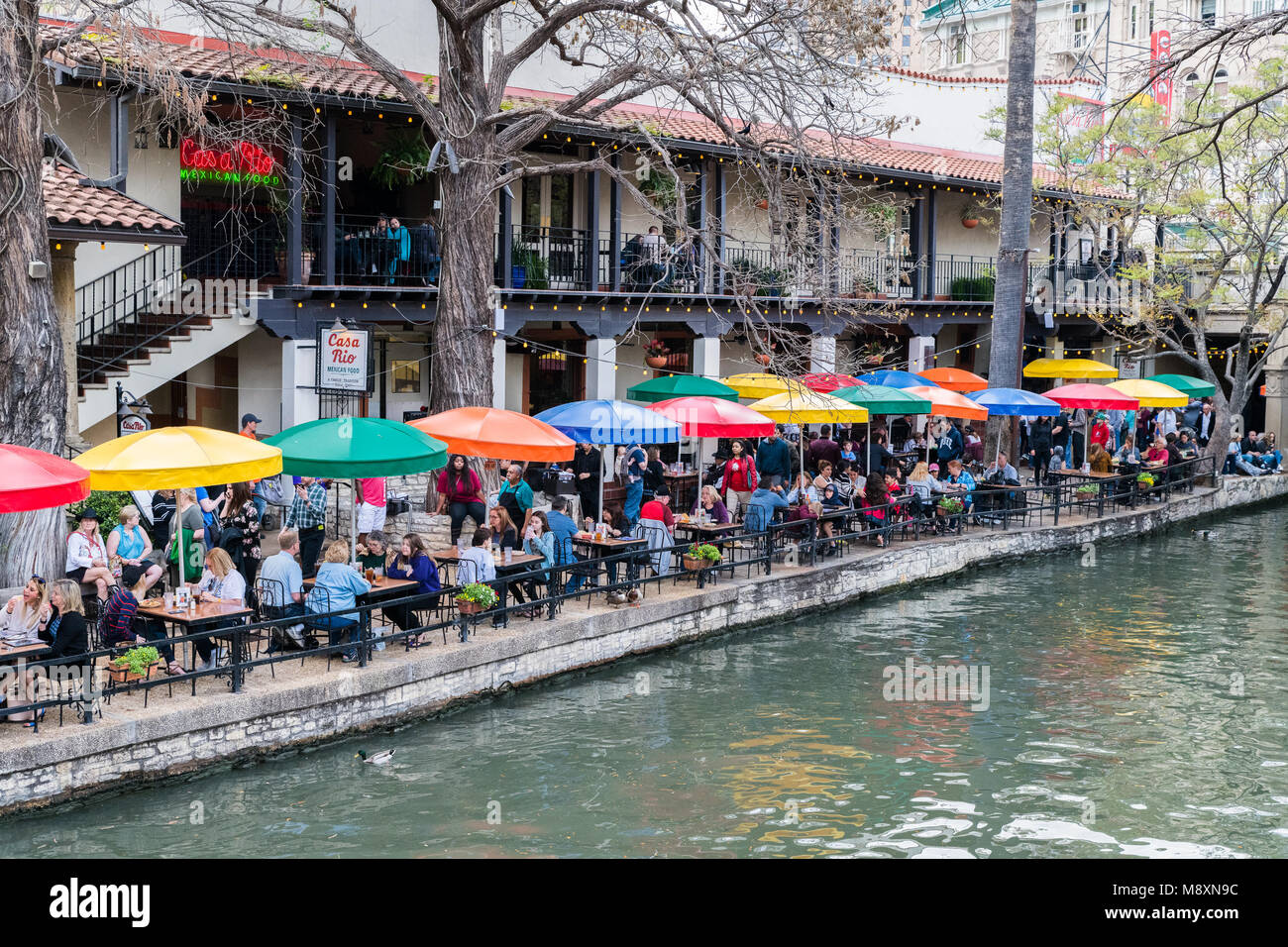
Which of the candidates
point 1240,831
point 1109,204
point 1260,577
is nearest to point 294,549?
point 1240,831

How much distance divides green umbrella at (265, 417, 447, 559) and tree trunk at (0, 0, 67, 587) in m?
2.11

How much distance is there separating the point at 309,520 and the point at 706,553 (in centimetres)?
470

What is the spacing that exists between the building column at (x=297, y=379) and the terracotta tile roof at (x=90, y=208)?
3.62 metres

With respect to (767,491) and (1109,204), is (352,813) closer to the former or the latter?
(767,491)

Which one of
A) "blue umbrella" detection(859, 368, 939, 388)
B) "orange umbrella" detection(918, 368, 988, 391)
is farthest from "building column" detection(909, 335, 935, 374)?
"blue umbrella" detection(859, 368, 939, 388)

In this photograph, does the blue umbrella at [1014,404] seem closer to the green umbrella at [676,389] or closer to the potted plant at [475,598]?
the green umbrella at [676,389]

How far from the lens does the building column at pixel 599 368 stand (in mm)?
24594

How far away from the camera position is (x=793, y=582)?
17516 millimetres

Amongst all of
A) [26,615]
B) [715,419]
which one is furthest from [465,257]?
[26,615]

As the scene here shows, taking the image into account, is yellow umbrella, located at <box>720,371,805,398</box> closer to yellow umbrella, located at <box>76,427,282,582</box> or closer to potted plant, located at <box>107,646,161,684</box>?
yellow umbrella, located at <box>76,427,282,582</box>

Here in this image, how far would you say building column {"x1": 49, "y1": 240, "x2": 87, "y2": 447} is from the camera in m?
16.0

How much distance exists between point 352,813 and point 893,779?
4.46m

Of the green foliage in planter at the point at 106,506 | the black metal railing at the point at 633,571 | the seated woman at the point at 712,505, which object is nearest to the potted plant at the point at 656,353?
the black metal railing at the point at 633,571

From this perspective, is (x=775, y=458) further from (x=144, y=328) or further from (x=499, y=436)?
(x=144, y=328)
